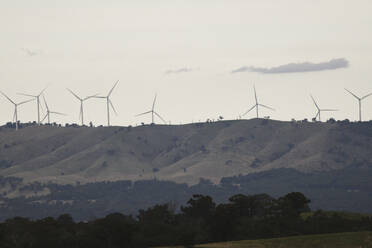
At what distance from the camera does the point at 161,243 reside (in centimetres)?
17012

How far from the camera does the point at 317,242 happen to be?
141250 mm

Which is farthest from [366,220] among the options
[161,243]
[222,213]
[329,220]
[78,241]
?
[78,241]

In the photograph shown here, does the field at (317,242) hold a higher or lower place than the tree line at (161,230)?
lower

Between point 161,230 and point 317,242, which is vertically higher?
point 161,230

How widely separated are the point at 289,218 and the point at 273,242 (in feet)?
170

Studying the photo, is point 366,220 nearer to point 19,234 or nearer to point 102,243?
point 102,243

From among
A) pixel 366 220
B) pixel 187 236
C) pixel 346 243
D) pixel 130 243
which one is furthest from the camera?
pixel 366 220

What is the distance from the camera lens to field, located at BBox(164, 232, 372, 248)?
455ft

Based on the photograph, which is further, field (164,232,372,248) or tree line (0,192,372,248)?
tree line (0,192,372,248)

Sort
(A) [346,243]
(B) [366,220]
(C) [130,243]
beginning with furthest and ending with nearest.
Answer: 1. (B) [366,220]
2. (C) [130,243]
3. (A) [346,243]

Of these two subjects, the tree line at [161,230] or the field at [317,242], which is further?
the tree line at [161,230]

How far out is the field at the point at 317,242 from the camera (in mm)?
138750

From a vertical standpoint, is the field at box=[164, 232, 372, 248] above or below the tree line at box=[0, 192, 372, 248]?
below

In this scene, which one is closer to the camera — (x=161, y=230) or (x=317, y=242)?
(x=317, y=242)
